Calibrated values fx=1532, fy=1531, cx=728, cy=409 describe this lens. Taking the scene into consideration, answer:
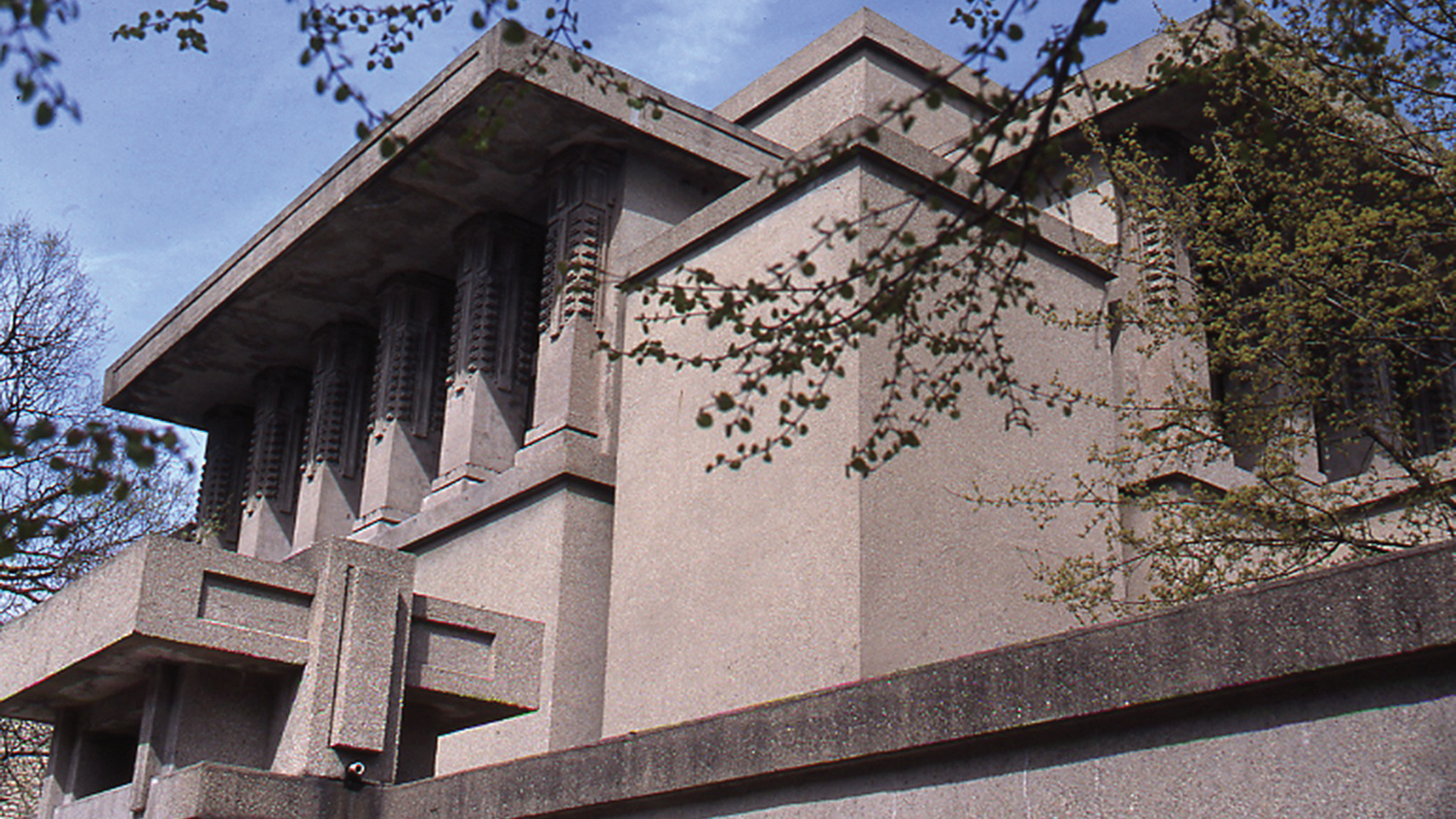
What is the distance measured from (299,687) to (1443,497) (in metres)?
7.75

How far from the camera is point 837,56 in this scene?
63.3 feet

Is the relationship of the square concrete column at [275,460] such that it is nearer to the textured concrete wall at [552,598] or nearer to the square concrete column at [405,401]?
the square concrete column at [405,401]

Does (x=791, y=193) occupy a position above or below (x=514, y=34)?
above

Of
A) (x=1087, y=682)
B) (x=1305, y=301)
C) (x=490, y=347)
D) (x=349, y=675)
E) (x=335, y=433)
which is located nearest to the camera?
(x=1087, y=682)

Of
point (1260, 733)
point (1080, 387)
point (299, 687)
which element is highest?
point (1080, 387)

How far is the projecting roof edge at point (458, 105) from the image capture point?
15.1m

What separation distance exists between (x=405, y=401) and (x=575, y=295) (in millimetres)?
4009

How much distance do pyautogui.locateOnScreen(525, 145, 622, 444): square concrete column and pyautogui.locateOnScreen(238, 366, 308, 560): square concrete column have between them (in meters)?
7.57

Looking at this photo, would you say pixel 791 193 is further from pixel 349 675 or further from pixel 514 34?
pixel 514 34

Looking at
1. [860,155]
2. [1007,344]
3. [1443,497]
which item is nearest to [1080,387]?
[1007,344]

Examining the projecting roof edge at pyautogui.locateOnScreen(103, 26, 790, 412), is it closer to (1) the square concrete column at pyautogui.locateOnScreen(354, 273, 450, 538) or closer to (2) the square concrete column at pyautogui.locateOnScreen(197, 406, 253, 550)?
(1) the square concrete column at pyautogui.locateOnScreen(354, 273, 450, 538)

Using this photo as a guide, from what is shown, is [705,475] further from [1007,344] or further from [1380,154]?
[1380,154]

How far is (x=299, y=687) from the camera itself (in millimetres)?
9492

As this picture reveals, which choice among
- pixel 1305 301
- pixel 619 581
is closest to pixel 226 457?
pixel 619 581
